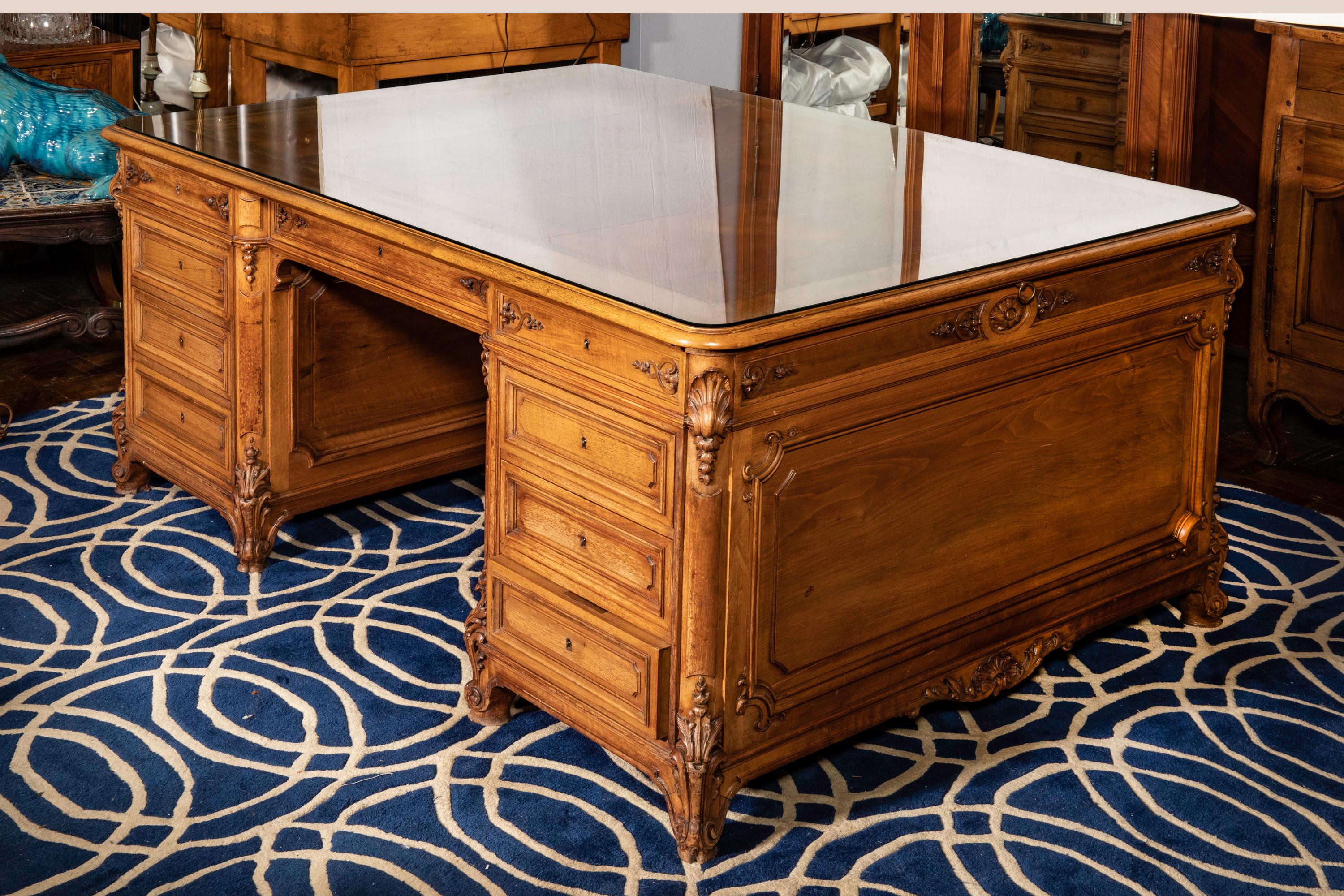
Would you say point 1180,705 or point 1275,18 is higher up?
point 1275,18

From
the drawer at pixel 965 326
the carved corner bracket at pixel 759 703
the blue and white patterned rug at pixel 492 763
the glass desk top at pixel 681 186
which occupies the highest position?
the glass desk top at pixel 681 186

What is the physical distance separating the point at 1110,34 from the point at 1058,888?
246 cm

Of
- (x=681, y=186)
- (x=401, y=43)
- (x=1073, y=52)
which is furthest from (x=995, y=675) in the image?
(x=401, y=43)

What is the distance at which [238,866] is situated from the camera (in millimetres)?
2057

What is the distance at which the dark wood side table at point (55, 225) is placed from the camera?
12.5 feet

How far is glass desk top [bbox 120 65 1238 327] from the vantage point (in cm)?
212

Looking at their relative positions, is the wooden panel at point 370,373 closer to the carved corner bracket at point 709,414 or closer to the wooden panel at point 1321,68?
the carved corner bracket at point 709,414

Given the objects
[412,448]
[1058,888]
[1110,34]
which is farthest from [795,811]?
[1110,34]

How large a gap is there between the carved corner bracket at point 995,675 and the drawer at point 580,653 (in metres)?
0.52

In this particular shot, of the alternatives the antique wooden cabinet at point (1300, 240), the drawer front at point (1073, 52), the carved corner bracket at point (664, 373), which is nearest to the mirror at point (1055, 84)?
the drawer front at point (1073, 52)

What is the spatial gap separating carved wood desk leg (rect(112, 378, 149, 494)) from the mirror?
2450 millimetres

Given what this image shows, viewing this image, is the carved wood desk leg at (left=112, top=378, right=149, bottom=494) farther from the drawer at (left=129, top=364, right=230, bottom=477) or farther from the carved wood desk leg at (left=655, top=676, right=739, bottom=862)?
the carved wood desk leg at (left=655, top=676, right=739, bottom=862)

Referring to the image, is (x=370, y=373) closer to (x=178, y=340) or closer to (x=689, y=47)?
(x=178, y=340)

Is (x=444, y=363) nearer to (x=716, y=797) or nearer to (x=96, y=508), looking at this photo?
(x=96, y=508)
